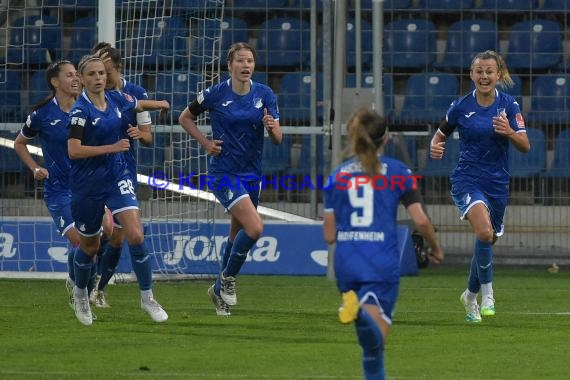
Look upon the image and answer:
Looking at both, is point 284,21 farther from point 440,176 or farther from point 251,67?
point 251,67

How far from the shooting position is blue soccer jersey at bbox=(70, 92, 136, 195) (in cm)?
1052

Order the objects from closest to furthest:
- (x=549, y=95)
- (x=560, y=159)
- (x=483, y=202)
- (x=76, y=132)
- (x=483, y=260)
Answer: (x=76, y=132) → (x=483, y=202) → (x=483, y=260) → (x=560, y=159) → (x=549, y=95)

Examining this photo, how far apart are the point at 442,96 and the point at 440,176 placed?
1163mm

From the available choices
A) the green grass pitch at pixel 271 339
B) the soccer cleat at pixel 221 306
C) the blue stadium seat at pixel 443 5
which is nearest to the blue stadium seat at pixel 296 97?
the blue stadium seat at pixel 443 5

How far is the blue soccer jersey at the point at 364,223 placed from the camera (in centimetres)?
681

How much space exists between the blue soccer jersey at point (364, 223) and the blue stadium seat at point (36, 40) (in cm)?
1182

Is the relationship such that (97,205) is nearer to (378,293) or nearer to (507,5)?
(378,293)

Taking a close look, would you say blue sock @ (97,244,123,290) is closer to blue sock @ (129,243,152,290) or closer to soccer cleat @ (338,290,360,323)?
blue sock @ (129,243,152,290)

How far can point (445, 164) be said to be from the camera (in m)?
19.4

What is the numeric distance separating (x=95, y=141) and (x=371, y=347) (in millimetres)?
4511

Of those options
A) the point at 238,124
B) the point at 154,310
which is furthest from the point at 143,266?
the point at 238,124

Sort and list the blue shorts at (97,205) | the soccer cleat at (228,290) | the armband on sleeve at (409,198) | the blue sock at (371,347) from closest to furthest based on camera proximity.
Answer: the blue sock at (371,347) < the armband on sleeve at (409,198) < the blue shorts at (97,205) < the soccer cleat at (228,290)

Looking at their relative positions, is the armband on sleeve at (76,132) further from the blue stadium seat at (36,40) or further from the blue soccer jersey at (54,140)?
the blue stadium seat at (36,40)

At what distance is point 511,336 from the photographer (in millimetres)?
10070
